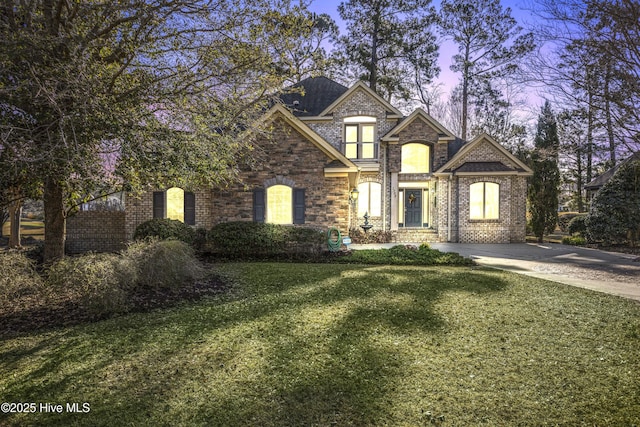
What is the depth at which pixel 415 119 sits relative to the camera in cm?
1777

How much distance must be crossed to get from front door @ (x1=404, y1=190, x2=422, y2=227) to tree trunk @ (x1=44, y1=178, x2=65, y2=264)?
15.3m

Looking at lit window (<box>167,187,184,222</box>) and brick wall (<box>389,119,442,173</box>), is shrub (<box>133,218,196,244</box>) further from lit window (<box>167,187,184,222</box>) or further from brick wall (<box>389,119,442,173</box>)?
brick wall (<box>389,119,442,173</box>)

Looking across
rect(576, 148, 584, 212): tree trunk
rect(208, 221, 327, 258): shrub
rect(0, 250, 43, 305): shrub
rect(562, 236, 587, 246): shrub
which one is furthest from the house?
rect(576, 148, 584, 212): tree trunk

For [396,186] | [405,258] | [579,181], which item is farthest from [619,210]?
[579,181]

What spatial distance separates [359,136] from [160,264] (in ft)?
45.0

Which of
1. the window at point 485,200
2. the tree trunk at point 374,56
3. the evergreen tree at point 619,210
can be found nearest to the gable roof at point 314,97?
the tree trunk at point 374,56

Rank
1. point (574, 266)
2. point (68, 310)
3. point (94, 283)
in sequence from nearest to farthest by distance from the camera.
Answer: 1. point (94, 283)
2. point (68, 310)
3. point (574, 266)

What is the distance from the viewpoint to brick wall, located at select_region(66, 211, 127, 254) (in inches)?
519

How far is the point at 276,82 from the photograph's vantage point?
26.4 ft

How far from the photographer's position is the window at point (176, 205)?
1380 cm

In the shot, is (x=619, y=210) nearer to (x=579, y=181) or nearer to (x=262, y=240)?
(x=579, y=181)

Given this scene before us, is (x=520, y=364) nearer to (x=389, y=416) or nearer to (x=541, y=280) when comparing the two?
(x=389, y=416)

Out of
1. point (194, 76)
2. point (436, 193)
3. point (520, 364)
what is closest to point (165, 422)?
point (520, 364)

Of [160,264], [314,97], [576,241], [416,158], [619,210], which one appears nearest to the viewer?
[160,264]
